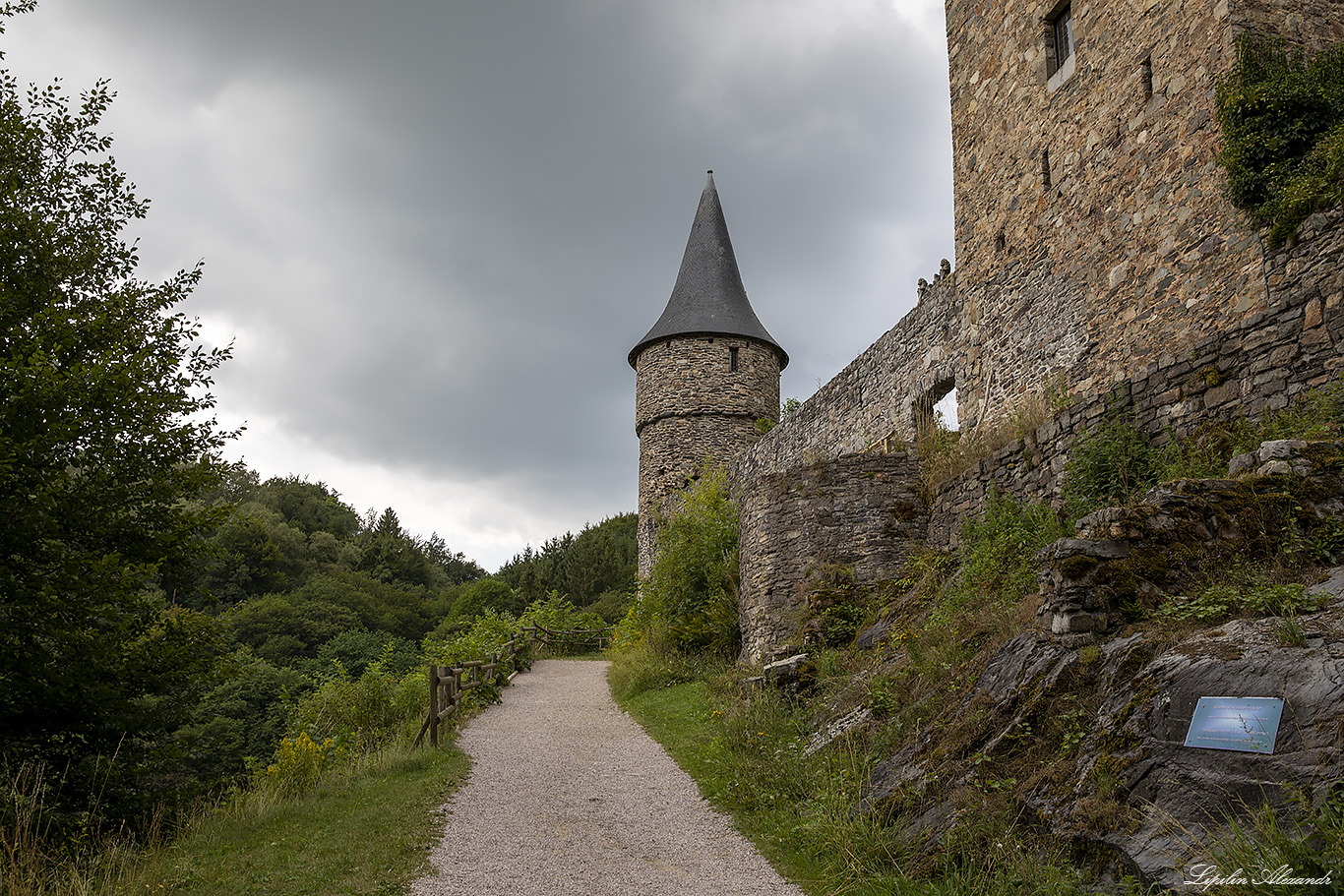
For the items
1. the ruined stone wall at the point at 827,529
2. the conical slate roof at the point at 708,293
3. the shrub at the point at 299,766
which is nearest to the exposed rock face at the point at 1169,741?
the ruined stone wall at the point at 827,529

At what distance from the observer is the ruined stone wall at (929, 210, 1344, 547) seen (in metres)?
5.17

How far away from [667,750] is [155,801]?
486 centimetres

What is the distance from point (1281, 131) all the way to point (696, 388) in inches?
667

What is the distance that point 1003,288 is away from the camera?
390 inches

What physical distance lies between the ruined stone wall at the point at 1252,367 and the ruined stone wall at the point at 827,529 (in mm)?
2774

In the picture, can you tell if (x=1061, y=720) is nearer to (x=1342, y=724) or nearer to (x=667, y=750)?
(x=1342, y=724)

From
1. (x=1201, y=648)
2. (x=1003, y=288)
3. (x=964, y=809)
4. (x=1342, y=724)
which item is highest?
(x=1003, y=288)

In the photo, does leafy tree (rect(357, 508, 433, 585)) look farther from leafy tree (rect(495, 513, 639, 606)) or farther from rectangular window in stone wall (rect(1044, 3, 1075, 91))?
rectangular window in stone wall (rect(1044, 3, 1075, 91))

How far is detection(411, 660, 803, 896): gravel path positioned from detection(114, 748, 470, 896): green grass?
0.83ft

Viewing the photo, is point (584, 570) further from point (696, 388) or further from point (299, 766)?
point (299, 766)

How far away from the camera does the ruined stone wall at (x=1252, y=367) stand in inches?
204

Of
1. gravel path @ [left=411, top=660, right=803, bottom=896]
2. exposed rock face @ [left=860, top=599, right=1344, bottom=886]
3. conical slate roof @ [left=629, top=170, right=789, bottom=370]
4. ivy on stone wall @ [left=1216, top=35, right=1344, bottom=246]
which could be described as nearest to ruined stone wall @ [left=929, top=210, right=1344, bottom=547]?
ivy on stone wall @ [left=1216, top=35, right=1344, bottom=246]

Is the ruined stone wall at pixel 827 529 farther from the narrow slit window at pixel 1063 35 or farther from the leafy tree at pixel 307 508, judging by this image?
the leafy tree at pixel 307 508

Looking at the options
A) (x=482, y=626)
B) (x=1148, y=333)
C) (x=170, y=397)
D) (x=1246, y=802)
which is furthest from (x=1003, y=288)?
(x=482, y=626)
